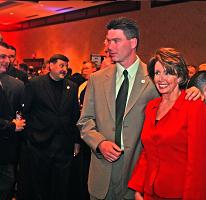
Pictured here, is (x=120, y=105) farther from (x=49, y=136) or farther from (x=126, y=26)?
(x=49, y=136)

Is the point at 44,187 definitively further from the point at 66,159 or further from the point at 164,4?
the point at 164,4

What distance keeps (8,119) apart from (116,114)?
56.4 inches

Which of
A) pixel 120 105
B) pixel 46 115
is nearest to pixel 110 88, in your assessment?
pixel 120 105

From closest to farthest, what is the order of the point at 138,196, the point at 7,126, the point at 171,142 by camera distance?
1. the point at 171,142
2. the point at 138,196
3. the point at 7,126

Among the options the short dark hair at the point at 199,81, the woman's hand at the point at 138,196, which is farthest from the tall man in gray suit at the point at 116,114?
the short dark hair at the point at 199,81

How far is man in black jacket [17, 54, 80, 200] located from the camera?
412cm

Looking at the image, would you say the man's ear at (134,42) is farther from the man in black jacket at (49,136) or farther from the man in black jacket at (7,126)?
the man in black jacket at (49,136)

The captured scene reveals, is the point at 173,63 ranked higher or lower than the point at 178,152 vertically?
higher

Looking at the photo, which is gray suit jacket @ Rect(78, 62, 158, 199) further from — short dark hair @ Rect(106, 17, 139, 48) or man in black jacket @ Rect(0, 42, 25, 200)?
man in black jacket @ Rect(0, 42, 25, 200)

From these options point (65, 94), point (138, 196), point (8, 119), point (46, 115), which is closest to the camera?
point (138, 196)

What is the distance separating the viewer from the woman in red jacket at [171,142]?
6.14ft

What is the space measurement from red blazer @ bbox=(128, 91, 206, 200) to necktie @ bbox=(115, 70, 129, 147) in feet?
0.73

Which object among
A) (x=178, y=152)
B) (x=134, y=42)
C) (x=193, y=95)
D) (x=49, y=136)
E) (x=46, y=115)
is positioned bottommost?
(x=49, y=136)

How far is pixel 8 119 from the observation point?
336 cm
